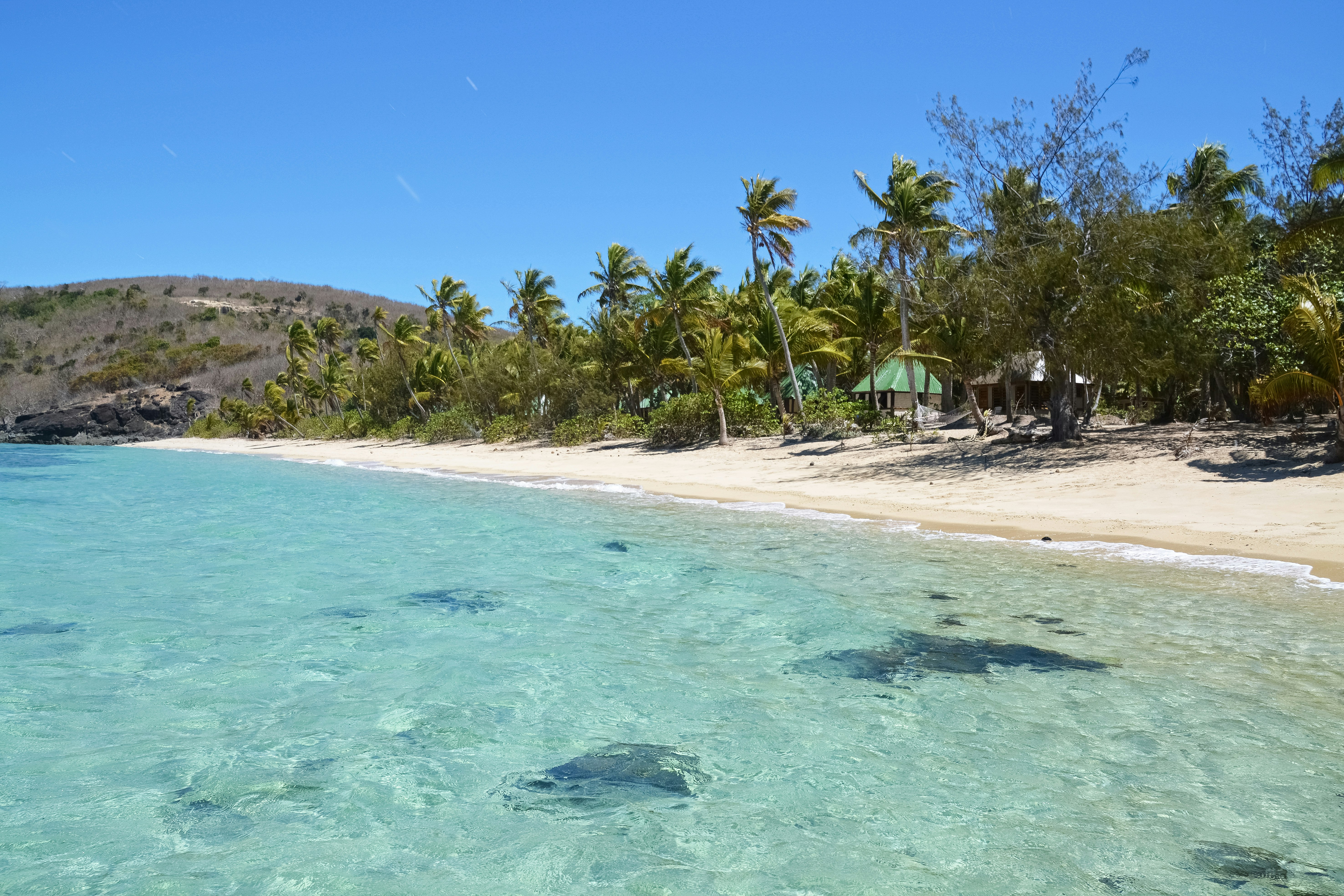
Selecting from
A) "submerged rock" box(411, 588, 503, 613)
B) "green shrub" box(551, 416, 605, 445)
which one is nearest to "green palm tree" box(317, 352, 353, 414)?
"green shrub" box(551, 416, 605, 445)

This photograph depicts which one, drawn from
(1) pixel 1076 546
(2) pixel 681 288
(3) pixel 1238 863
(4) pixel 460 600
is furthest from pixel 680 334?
(3) pixel 1238 863

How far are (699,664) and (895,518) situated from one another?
A: 844cm

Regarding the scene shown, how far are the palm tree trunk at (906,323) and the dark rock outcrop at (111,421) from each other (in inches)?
3176

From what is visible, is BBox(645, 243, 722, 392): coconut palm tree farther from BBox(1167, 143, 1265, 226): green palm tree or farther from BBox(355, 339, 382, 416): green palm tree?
BBox(355, 339, 382, 416): green palm tree

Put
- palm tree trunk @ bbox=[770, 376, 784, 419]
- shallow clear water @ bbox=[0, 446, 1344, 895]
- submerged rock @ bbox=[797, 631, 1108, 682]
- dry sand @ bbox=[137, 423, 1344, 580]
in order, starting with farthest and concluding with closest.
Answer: palm tree trunk @ bbox=[770, 376, 784, 419], dry sand @ bbox=[137, 423, 1344, 580], submerged rock @ bbox=[797, 631, 1108, 682], shallow clear water @ bbox=[0, 446, 1344, 895]

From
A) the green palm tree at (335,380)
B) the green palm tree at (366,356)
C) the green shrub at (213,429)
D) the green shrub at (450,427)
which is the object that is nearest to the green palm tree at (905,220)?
the green shrub at (450,427)

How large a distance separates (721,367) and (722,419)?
→ 6.34ft

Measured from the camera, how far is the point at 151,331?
115312mm

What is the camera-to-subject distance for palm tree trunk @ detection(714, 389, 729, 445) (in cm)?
3020

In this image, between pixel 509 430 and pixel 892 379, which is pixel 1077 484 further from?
pixel 509 430

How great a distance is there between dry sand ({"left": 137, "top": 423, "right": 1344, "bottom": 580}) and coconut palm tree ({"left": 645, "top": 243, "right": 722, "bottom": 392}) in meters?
7.61

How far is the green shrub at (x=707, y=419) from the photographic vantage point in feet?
103

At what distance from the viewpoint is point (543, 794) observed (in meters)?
4.51

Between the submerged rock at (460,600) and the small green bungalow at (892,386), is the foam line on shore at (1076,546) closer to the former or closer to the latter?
the submerged rock at (460,600)
